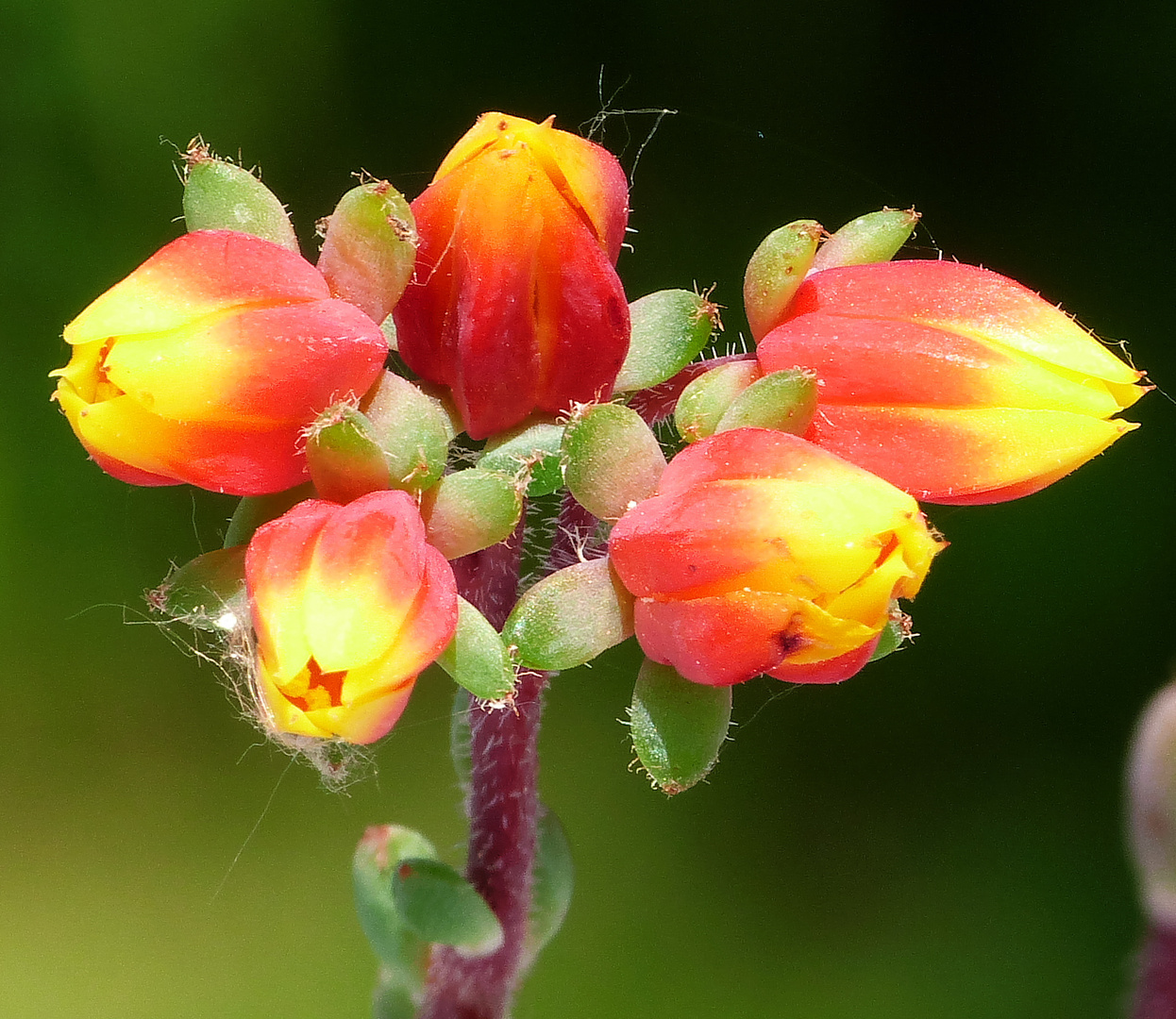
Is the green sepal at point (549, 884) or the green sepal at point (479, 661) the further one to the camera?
the green sepal at point (549, 884)

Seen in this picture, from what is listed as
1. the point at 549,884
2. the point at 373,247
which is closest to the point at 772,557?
the point at 373,247

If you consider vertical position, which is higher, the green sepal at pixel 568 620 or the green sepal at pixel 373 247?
the green sepal at pixel 373 247

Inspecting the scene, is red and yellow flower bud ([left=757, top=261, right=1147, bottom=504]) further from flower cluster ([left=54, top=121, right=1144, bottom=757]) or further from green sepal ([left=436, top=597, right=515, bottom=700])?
green sepal ([left=436, top=597, right=515, bottom=700])

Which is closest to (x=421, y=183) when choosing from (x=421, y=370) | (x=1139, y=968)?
(x=421, y=370)

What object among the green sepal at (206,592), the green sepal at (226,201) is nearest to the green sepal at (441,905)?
the green sepal at (206,592)

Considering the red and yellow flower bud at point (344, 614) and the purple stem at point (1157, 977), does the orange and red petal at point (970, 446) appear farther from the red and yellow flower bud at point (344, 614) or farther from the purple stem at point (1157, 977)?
the purple stem at point (1157, 977)

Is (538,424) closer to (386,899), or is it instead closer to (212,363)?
(212,363)

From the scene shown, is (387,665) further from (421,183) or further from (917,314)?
(421,183)
